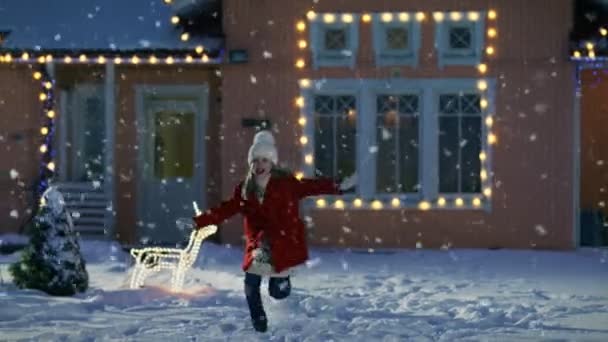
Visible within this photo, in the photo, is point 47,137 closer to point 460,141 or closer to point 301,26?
point 301,26

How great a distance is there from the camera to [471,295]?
10141 millimetres

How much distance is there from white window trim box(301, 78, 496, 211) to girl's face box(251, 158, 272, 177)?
661cm

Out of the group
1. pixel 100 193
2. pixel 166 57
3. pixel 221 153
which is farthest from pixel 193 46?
pixel 100 193

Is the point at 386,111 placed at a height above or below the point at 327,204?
above

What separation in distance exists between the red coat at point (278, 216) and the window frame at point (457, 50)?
7052mm

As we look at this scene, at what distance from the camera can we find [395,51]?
47.5ft

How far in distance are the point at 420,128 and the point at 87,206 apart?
5.50m

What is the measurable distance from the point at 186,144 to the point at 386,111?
3.55 metres

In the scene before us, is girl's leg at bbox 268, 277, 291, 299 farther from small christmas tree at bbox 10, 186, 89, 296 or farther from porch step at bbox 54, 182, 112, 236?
porch step at bbox 54, 182, 112, 236

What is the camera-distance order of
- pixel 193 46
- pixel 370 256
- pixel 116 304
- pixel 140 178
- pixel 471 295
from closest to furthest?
pixel 116 304 → pixel 471 295 → pixel 370 256 → pixel 193 46 → pixel 140 178

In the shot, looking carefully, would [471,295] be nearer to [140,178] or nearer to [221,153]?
[221,153]

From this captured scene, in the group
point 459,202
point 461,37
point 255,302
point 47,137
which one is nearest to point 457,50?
point 461,37

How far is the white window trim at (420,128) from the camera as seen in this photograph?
1435cm

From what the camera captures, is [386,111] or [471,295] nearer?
[471,295]
